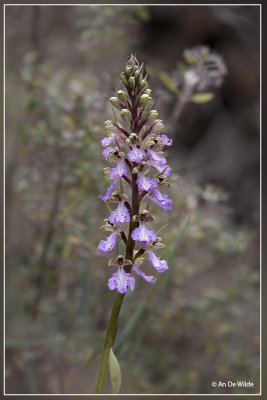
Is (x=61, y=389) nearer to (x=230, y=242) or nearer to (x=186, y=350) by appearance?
(x=186, y=350)

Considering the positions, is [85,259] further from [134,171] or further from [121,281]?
[134,171]

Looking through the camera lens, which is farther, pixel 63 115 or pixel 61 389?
pixel 63 115

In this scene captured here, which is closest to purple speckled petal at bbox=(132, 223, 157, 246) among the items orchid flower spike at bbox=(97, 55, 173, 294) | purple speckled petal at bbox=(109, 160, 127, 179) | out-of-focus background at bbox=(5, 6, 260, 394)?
orchid flower spike at bbox=(97, 55, 173, 294)

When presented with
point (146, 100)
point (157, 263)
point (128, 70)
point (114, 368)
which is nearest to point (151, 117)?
point (146, 100)

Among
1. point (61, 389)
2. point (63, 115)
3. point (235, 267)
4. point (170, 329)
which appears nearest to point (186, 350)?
point (170, 329)

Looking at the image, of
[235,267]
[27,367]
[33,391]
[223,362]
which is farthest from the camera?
[235,267]

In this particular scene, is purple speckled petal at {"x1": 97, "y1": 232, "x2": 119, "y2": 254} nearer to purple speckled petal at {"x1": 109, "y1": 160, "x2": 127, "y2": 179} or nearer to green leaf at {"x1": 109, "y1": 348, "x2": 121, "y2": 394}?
purple speckled petal at {"x1": 109, "y1": 160, "x2": 127, "y2": 179}
